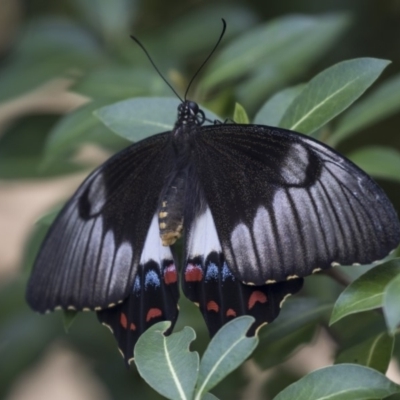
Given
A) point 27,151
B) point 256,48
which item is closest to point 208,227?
point 256,48

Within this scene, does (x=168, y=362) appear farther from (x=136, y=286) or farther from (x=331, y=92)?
(x=331, y=92)

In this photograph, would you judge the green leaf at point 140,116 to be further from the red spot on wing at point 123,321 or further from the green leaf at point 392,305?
the green leaf at point 392,305

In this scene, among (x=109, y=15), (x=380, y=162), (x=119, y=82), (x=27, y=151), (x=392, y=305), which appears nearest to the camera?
(x=392, y=305)

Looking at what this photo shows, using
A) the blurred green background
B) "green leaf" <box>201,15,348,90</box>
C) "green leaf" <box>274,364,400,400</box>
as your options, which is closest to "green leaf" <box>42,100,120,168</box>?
the blurred green background

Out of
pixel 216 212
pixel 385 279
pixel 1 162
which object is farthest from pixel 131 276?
pixel 1 162

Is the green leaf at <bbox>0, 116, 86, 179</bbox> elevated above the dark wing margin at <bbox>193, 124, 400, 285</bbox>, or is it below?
above

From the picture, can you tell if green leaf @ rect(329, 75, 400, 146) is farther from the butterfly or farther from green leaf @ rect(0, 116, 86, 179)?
green leaf @ rect(0, 116, 86, 179)

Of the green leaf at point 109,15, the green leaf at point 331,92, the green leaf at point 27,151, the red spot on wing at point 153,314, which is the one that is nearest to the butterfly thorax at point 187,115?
the green leaf at point 331,92
